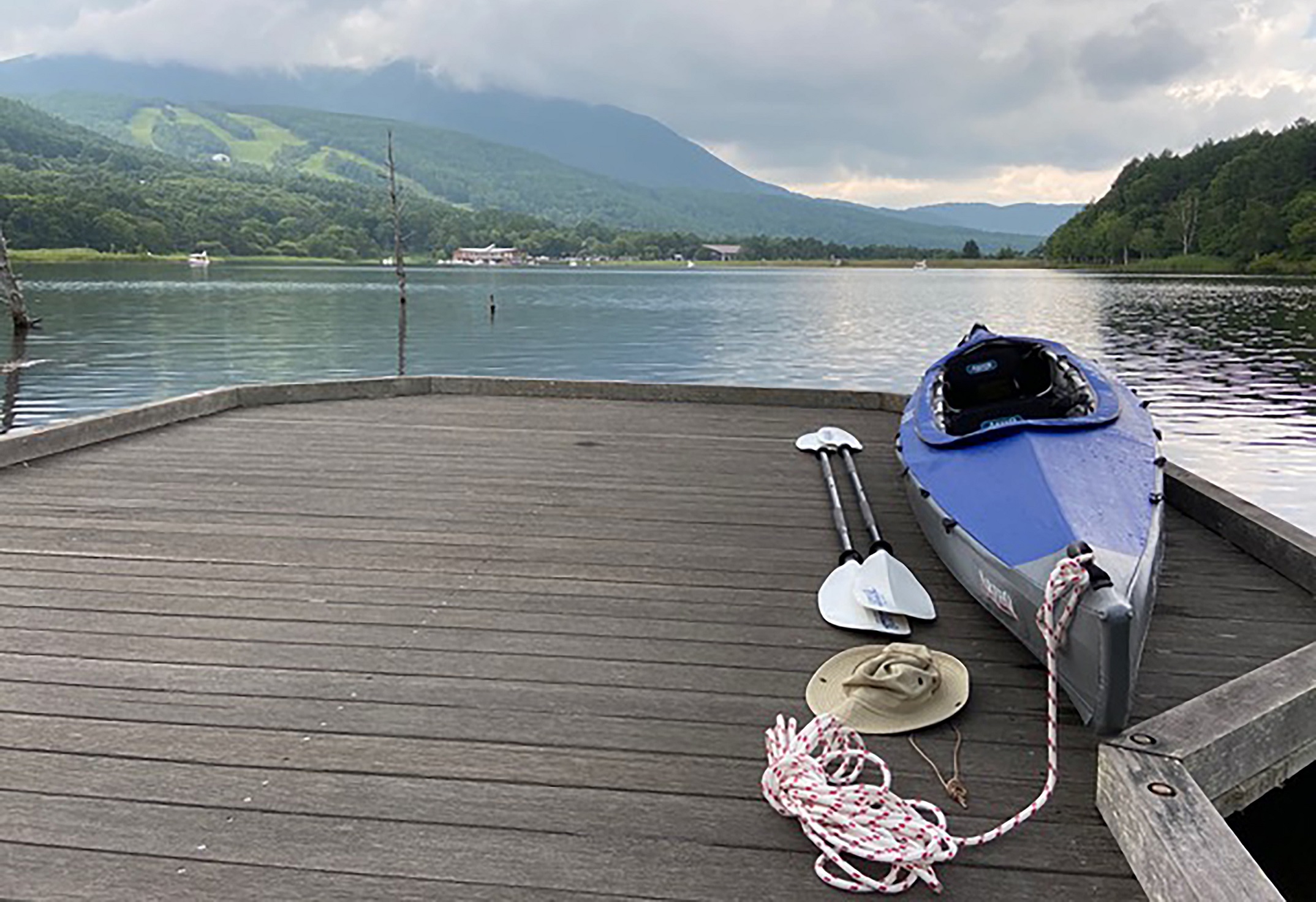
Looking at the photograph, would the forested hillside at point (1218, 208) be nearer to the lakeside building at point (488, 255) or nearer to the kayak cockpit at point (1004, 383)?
the lakeside building at point (488, 255)

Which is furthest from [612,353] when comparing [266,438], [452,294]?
[452,294]

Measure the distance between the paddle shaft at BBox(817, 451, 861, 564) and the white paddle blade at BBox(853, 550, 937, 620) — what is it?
181mm

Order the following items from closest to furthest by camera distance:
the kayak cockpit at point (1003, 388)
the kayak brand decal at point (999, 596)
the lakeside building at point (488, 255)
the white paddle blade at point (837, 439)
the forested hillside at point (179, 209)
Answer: the kayak brand decal at point (999, 596), the kayak cockpit at point (1003, 388), the white paddle blade at point (837, 439), the forested hillside at point (179, 209), the lakeside building at point (488, 255)

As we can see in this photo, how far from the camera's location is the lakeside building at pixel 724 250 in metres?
177

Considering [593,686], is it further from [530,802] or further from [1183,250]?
[1183,250]

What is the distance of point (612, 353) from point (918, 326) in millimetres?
19881

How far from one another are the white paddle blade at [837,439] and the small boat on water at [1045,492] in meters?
0.55

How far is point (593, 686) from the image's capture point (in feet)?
10.5

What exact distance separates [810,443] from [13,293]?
33.2 meters

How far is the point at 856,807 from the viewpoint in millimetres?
2410

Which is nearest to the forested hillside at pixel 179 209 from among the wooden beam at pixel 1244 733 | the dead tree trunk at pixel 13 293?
the dead tree trunk at pixel 13 293

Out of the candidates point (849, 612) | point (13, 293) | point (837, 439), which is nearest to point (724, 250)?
point (13, 293)

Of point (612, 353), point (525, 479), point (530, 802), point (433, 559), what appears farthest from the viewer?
point (612, 353)

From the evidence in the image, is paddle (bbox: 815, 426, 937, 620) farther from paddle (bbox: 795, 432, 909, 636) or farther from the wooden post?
the wooden post
